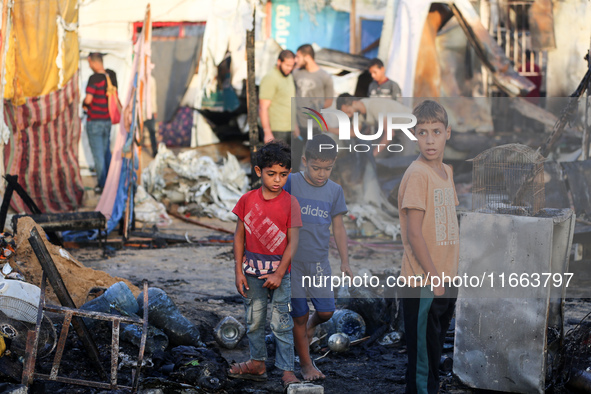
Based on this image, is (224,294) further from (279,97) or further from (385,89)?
(385,89)

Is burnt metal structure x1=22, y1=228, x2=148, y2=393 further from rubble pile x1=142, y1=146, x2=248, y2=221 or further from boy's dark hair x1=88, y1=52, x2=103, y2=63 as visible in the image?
boy's dark hair x1=88, y1=52, x2=103, y2=63

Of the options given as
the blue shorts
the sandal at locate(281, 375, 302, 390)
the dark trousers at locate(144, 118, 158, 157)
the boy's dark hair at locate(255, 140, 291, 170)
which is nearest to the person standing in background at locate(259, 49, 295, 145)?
the dark trousers at locate(144, 118, 158, 157)

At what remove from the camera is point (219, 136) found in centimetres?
1354

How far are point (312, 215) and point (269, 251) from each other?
400mm

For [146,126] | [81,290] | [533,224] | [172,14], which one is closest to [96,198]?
[146,126]

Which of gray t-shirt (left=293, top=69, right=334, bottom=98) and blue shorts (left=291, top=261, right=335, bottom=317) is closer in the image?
blue shorts (left=291, top=261, right=335, bottom=317)

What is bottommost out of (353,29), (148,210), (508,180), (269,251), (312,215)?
(148,210)

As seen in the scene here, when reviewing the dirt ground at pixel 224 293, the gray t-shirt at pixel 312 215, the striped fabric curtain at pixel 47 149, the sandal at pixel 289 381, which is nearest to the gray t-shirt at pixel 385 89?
the dirt ground at pixel 224 293

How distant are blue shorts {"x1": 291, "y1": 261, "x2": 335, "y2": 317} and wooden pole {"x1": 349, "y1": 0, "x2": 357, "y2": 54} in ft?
31.1

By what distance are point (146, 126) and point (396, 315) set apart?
386 inches

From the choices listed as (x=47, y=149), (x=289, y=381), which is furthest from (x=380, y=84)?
(x=289, y=381)

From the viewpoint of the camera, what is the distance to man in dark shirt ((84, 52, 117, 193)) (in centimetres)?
1147

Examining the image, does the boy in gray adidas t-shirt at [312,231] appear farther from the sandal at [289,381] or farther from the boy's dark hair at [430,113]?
the boy's dark hair at [430,113]

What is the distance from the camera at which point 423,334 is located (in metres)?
3.47
